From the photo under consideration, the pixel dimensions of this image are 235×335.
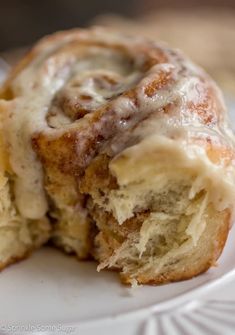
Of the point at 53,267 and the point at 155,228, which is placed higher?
the point at 155,228

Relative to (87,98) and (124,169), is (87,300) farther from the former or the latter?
(87,98)

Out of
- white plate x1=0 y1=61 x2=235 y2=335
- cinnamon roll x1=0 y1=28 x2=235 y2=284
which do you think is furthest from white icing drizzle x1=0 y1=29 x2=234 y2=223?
white plate x1=0 y1=61 x2=235 y2=335

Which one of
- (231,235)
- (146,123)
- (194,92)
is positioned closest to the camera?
(146,123)

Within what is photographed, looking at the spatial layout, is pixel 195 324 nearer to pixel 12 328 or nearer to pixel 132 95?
pixel 12 328

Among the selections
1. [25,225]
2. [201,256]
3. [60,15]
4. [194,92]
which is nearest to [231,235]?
[201,256]

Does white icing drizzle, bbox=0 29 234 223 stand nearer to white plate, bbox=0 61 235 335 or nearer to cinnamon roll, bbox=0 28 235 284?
cinnamon roll, bbox=0 28 235 284

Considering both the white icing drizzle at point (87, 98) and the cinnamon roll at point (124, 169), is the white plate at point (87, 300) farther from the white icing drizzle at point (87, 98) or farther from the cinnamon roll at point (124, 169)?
the white icing drizzle at point (87, 98)
